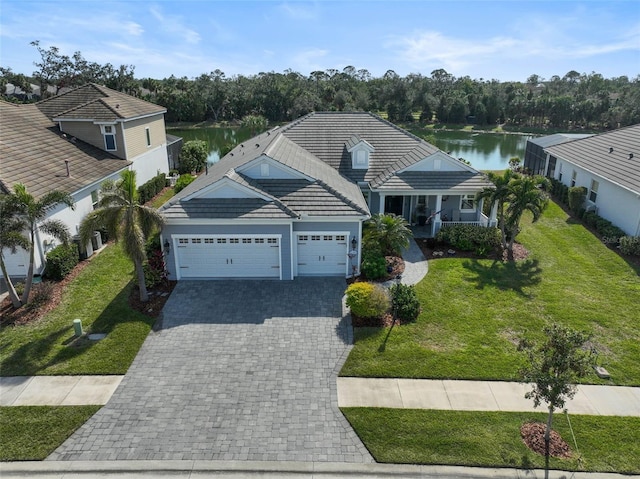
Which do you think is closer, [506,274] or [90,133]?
[506,274]

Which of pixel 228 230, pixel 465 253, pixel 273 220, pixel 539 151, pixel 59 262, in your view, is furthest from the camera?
pixel 539 151

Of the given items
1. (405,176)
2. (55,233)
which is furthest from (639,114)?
(55,233)

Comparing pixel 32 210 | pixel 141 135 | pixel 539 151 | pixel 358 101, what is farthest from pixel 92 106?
pixel 358 101

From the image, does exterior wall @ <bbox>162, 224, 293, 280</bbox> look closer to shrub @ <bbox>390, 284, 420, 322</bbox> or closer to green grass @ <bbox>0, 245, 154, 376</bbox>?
green grass @ <bbox>0, 245, 154, 376</bbox>

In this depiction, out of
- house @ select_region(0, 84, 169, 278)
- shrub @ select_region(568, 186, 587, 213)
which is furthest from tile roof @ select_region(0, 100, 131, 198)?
shrub @ select_region(568, 186, 587, 213)

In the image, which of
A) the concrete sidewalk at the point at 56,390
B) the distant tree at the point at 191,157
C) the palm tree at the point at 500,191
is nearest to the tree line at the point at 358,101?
the distant tree at the point at 191,157

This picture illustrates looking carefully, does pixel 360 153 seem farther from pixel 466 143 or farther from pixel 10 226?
pixel 466 143
